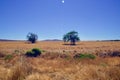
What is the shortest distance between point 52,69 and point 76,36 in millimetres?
89133

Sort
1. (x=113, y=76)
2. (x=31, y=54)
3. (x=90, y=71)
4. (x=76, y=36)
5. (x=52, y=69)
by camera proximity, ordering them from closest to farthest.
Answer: (x=113, y=76), (x=90, y=71), (x=52, y=69), (x=31, y=54), (x=76, y=36)

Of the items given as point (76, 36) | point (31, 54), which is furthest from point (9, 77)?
point (76, 36)

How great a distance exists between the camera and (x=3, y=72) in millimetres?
8898

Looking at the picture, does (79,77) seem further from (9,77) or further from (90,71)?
(9,77)

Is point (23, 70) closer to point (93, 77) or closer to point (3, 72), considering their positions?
point (3, 72)

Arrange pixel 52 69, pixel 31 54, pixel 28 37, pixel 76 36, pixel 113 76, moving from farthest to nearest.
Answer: pixel 28 37 < pixel 76 36 < pixel 31 54 < pixel 52 69 < pixel 113 76

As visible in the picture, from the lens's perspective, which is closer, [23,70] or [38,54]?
[23,70]

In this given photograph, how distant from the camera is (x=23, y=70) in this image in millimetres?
8953

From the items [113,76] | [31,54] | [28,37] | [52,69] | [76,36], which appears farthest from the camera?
[28,37]

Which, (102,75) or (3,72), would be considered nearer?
(102,75)

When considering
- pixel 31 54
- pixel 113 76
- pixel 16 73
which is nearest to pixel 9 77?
pixel 16 73

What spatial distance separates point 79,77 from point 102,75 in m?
0.93

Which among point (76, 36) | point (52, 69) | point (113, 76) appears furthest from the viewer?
point (76, 36)

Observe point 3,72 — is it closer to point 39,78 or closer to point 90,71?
point 39,78
